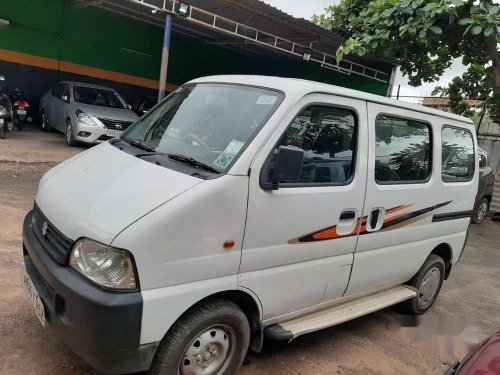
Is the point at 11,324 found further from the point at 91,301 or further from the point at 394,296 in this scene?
the point at 394,296

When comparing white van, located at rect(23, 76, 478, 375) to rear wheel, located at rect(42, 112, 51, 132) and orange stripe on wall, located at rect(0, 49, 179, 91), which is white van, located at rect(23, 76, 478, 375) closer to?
rear wheel, located at rect(42, 112, 51, 132)

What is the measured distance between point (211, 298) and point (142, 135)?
1.38 meters

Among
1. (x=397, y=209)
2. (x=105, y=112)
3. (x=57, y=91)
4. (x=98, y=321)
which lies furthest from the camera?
(x=57, y=91)

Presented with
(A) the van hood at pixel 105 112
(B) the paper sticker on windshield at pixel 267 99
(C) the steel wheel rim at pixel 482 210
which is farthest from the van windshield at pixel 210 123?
(C) the steel wheel rim at pixel 482 210

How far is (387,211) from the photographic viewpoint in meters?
3.52

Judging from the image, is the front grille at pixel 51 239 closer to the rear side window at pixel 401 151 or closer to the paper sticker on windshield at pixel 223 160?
the paper sticker on windshield at pixel 223 160

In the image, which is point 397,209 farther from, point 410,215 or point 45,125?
point 45,125

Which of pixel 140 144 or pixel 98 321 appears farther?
pixel 140 144

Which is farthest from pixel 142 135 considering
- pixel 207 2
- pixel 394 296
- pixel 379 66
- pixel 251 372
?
pixel 379 66

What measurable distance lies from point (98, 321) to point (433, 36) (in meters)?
7.77

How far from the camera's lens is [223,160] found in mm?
2688

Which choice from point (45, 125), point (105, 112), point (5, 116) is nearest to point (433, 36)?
point (105, 112)

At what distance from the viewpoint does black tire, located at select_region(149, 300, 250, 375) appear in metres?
2.46

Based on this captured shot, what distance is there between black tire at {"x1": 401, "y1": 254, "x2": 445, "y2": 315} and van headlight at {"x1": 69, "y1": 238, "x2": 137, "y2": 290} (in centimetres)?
303
